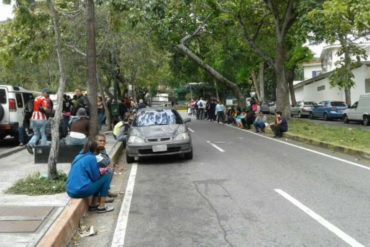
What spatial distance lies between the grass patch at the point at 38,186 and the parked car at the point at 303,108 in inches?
1155

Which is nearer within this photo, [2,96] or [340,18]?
[340,18]

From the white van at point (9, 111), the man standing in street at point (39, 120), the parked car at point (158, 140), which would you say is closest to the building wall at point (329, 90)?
the parked car at point (158, 140)

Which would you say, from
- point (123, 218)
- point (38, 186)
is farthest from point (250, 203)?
point (38, 186)

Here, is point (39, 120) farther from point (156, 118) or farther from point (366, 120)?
point (366, 120)

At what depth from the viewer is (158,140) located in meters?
10.5

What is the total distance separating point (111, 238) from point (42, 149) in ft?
17.9

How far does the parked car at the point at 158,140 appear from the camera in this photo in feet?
34.1

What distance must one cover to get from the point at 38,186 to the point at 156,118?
16.3 ft

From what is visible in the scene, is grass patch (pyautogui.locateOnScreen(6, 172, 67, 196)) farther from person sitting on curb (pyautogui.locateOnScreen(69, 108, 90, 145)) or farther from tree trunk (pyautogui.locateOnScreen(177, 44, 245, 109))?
tree trunk (pyautogui.locateOnScreen(177, 44, 245, 109))

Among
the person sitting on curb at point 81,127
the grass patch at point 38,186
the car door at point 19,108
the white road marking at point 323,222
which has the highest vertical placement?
the car door at point 19,108

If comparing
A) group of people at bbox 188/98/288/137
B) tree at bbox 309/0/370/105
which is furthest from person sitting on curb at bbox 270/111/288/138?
tree at bbox 309/0/370/105

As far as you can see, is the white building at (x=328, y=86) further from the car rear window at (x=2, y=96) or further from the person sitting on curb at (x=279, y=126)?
the car rear window at (x=2, y=96)

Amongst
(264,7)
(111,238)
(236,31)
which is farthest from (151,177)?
(236,31)

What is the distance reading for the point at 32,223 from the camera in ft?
17.1
